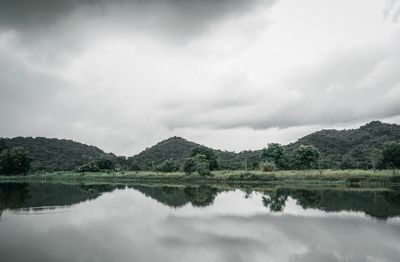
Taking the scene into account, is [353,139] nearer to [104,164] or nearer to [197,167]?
[197,167]

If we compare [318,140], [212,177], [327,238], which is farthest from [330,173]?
[318,140]

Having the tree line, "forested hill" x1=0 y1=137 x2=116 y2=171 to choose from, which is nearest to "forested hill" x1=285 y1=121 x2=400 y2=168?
the tree line

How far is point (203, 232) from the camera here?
18.2 meters

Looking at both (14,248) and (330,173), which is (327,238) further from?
(330,173)

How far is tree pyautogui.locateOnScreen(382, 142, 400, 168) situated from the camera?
5845 centimetres

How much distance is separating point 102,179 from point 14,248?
60949mm

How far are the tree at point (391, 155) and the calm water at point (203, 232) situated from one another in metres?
33.6

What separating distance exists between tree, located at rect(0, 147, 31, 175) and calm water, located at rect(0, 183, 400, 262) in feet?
210

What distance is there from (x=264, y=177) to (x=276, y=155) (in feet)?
61.7

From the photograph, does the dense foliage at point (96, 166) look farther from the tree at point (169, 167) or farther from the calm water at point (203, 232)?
the calm water at point (203, 232)

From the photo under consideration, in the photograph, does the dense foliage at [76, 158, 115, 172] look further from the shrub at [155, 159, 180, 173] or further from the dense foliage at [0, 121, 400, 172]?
the shrub at [155, 159, 180, 173]

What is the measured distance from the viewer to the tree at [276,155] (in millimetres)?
75300

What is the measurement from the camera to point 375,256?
532 inches

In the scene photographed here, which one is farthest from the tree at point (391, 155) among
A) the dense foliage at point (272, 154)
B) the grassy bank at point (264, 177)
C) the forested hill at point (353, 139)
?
the forested hill at point (353, 139)
